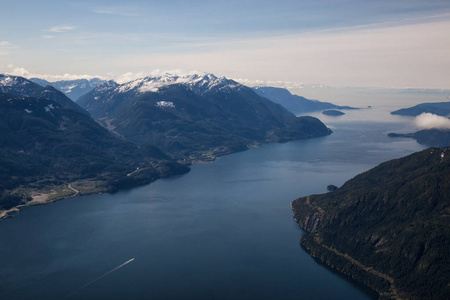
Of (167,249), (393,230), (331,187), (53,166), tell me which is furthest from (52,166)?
(393,230)

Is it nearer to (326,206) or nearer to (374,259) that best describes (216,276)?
(374,259)

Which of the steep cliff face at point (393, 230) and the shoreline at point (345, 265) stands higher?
the steep cliff face at point (393, 230)

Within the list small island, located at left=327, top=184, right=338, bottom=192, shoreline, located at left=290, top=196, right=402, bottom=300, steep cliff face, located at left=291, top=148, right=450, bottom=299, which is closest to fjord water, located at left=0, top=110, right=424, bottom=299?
shoreline, located at left=290, top=196, right=402, bottom=300

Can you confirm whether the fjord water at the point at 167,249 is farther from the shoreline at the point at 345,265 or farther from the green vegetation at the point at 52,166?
the green vegetation at the point at 52,166

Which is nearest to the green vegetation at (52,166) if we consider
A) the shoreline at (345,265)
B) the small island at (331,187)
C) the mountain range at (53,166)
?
the mountain range at (53,166)

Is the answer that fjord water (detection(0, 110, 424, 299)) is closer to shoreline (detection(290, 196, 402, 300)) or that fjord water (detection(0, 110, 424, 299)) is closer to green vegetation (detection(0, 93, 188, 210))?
shoreline (detection(290, 196, 402, 300))

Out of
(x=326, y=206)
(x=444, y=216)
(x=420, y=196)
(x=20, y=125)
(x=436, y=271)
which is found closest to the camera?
(x=436, y=271)

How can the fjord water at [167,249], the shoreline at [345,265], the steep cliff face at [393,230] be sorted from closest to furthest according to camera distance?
the fjord water at [167,249] → the steep cliff face at [393,230] → the shoreline at [345,265]

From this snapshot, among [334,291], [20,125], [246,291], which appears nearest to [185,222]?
[246,291]
